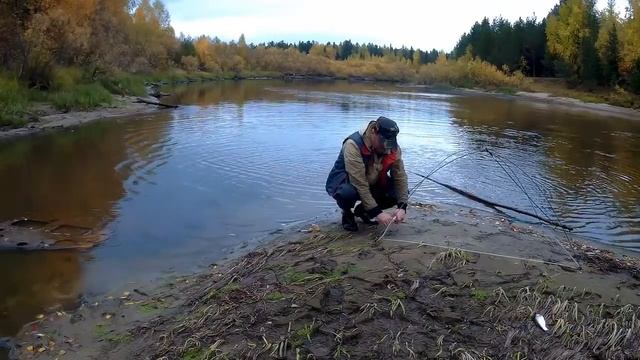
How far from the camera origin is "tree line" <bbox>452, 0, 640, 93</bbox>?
5131 centimetres

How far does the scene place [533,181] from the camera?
14.0 m

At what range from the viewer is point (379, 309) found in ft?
14.3

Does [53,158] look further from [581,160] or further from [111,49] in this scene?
[111,49]

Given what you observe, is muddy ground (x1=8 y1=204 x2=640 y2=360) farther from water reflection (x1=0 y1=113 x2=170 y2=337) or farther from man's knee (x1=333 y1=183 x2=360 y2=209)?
water reflection (x1=0 y1=113 x2=170 y2=337)

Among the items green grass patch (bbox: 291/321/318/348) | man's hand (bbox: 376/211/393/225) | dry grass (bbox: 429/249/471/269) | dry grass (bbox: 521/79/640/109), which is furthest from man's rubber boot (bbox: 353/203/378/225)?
dry grass (bbox: 521/79/640/109)

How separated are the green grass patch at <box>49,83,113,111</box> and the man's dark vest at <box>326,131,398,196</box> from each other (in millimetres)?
20535

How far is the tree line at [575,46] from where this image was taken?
2020 inches

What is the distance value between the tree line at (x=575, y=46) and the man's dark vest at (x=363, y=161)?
4710 cm

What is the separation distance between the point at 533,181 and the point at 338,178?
9.23m

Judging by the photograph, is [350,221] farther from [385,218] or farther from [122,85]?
[122,85]

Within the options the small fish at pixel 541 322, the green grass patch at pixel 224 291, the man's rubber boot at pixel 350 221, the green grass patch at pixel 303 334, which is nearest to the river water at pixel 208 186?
the green grass patch at pixel 224 291

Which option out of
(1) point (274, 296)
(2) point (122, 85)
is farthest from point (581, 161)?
(2) point (122, 85)

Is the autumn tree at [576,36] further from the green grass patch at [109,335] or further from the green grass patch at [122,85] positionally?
the green grass patch at [109,335]

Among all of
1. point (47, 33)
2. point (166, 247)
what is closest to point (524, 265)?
point (166, 247)
